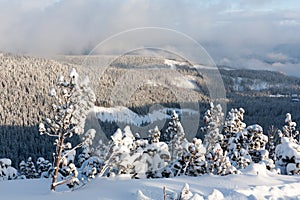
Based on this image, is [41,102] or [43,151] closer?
[43,151]

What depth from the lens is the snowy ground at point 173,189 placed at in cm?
1341

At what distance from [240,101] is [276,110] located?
2981 cm

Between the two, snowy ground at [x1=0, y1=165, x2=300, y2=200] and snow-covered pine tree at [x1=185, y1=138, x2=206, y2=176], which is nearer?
snowy ground at [x1=0, y1=165, x2=300, y2=200]

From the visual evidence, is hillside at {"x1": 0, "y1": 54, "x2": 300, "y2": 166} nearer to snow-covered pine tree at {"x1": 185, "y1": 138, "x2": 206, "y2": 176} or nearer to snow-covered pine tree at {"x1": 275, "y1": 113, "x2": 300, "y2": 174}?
snow-covered pine tree at {"x1": 185, "y1": 138, "x2": 206, "y2": 176}

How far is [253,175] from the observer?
1678cm

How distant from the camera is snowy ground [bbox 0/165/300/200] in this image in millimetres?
13406

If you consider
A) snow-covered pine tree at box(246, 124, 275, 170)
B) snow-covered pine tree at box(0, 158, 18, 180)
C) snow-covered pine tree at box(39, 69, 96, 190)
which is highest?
snow-covered pine tree at box(39, 69, 96, 190)

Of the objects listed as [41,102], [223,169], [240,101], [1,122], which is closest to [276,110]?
[240,101]

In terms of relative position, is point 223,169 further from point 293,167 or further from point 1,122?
point 1,122

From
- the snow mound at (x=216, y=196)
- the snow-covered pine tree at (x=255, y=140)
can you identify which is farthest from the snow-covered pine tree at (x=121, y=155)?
the snow-covered pine tree at (x=255, y=140)

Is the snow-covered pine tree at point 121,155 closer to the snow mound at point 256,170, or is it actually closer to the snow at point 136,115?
the snow at point 136,115

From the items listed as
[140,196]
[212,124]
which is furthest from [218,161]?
[140,196]

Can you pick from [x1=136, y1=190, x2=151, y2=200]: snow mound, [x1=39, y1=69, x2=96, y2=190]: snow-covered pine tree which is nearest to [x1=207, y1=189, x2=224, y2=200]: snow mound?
[x1=136, y1=190, x2=151, y2=200]: snow mound

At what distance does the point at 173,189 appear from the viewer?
14.2 m
